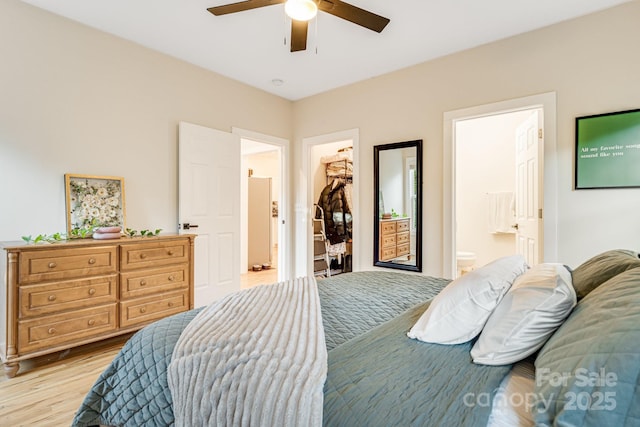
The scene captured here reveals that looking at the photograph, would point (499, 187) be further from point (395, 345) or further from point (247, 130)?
point (395, 345)

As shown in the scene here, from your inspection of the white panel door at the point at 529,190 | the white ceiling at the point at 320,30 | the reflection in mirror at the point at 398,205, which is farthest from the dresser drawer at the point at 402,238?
the white ceiling at the point at 320,30

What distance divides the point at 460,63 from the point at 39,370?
427 centimetres

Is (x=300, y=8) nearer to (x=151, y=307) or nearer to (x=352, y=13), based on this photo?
(x=352, y=13)

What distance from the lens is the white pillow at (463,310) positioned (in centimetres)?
114

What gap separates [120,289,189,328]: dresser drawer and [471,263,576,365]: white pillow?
101 inches

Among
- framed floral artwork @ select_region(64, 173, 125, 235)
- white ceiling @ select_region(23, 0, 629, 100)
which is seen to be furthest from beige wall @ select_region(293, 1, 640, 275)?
framed floral artwork @ select_region(64, 173, 125, 235)

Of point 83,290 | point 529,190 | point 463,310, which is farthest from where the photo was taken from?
point 529,190

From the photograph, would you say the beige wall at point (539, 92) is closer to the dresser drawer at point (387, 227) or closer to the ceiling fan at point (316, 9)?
the dresser drawer at point (387, 227)

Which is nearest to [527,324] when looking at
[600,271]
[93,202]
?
[600,271]

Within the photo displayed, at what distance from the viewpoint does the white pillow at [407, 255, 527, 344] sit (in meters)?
1.14

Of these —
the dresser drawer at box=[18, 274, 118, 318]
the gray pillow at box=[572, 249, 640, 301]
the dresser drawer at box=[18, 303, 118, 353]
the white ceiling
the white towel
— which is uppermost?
the white ceiling

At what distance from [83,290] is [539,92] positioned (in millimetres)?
3936

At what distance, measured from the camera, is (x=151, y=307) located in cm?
276

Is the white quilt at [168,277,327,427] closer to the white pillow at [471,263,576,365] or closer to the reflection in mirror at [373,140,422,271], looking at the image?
the white pillow at [471,263,576,365]
